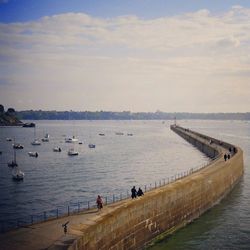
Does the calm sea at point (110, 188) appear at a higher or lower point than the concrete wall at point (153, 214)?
lower

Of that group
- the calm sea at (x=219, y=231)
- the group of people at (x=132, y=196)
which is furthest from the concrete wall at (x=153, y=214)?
the group of people at (x=132, y=196)

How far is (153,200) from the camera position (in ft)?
80.9

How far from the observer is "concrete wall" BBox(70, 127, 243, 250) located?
19266mm

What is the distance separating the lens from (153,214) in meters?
24.7

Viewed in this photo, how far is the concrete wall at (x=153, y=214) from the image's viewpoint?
19.3 metres

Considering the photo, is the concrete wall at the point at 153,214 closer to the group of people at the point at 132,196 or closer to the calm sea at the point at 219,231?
the calm sea at the point at 219,231

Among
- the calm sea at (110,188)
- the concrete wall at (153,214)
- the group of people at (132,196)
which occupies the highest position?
the group of people at (132,196)

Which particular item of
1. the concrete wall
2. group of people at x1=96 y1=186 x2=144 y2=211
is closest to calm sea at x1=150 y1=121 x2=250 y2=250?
the concrete wall

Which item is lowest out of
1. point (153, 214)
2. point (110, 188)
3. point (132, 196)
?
point (110, 188)

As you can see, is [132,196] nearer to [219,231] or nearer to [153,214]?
[153,214]

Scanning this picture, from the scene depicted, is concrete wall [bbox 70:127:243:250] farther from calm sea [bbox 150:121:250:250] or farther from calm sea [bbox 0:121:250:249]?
calm sea [bbox 0:121:250:249]

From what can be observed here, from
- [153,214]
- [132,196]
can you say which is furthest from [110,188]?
[153,214]

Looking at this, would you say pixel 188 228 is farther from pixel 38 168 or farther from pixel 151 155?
pixel 151 155

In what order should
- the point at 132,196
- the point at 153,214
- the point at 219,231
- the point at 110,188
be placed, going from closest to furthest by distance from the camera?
1. the point at 153,214
2. the point at 132,196
3. the point at 219,231
4. the point at 110,188
